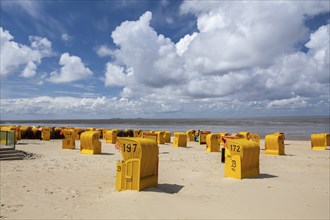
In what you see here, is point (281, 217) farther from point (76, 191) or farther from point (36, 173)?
point (36, 173)

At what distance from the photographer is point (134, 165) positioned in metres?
9.12

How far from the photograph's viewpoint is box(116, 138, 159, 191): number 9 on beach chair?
9016 millimetres

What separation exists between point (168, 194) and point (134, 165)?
1.24 m

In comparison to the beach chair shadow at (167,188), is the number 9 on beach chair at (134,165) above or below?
above

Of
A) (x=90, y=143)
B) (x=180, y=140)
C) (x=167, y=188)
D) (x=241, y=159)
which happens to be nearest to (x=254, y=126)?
(x=180, y=140)

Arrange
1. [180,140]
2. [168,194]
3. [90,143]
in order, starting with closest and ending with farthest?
[168,194]
[90,143]
[180,140]

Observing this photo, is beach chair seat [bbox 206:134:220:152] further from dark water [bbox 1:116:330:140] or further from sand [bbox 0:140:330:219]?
dark water [bbox 1:116:330:140]

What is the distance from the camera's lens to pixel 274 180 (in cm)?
1148

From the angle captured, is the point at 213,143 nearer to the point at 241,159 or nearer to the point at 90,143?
the point at 90,143

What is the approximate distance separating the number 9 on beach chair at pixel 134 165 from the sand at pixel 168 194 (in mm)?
302

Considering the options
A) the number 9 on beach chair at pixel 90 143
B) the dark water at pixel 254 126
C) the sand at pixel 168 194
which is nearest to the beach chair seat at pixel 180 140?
the number 9 on beach chair at pixel 90 143

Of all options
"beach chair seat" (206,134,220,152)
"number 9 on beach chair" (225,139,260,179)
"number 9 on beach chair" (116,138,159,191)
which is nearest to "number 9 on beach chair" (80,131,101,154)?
"beach chair seat" (206,134,220,152)

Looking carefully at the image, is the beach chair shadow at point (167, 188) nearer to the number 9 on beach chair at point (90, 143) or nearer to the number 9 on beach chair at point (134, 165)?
the number 9 on beach chair at point (134, 165)

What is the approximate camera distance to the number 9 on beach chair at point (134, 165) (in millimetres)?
9016
